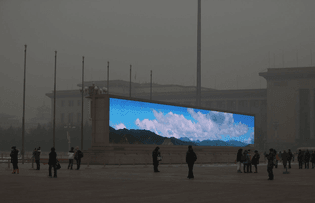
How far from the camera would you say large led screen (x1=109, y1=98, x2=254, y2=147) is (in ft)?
140

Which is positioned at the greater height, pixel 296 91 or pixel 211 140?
pixel 296 91

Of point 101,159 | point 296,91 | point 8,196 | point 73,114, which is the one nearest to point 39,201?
point 8,196

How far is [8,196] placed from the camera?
14.3 meters

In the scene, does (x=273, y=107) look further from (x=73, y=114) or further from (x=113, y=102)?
(x=113, y=102)

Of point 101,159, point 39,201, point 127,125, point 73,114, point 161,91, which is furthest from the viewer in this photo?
point 161,91

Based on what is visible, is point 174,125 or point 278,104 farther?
point 278,104

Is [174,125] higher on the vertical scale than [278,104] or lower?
lower

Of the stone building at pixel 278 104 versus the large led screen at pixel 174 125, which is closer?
the large led screen at pixel 174 125

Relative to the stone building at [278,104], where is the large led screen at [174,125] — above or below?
below

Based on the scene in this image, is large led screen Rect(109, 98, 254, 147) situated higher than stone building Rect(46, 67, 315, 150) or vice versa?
stone building Rect(46, 67, 315, 150)

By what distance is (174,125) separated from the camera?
48.3 metres

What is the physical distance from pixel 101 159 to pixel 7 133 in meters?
94.0

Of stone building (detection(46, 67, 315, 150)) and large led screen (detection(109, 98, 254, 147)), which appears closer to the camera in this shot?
large led screen (detection(109, 98, 254, 147))

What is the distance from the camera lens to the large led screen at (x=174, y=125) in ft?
140
